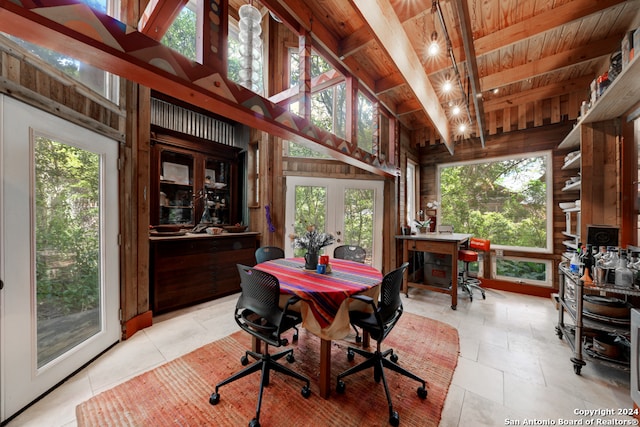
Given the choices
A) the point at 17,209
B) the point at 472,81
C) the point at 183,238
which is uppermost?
the point at 472,81

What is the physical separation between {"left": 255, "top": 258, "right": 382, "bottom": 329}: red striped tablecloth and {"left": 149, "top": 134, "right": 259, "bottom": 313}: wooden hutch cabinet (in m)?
1.50

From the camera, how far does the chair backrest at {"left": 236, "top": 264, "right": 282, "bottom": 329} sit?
1535 millimetres

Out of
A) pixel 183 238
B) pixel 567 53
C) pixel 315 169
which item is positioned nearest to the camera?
pixel 567 53

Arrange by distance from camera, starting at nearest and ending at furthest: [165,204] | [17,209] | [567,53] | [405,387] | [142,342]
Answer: [17,209] < [405,387] < [142,342] < [567,53] < [165,204]

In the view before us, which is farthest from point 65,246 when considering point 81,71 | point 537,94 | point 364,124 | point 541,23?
point 537,94

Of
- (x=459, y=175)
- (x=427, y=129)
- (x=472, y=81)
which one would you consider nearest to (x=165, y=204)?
(x=472, y=81)

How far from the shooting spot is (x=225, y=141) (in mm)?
4188

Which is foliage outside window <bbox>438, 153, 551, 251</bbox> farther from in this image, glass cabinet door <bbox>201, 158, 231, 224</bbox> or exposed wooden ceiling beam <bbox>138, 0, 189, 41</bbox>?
exposed wooden ceiling beam <bbox>138, 0, 189, 41</bbox>

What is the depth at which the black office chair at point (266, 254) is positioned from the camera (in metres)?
2.75

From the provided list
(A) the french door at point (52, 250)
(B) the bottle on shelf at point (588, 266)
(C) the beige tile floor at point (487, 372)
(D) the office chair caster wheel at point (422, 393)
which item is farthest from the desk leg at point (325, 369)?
(B) the bottle on shelf at point (588, 266)

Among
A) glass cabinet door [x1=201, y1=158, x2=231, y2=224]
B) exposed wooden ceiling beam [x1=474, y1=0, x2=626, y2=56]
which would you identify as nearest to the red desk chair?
exposed wooden ceiling beam [x1=474, y1=0, x2=626, y2=56]

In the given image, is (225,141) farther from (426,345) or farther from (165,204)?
(426,345)

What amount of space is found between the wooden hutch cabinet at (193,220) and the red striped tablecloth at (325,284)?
150cm

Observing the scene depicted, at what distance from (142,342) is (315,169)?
125 inches
